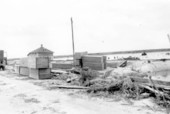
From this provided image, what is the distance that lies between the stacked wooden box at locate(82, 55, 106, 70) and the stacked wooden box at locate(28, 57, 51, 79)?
486 centimetres

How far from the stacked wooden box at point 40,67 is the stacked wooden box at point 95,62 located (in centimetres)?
486

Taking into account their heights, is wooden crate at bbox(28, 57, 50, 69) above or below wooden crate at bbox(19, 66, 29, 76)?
above

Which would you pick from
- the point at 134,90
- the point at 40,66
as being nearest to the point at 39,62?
the point at 40,66

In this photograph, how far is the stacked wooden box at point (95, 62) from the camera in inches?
669

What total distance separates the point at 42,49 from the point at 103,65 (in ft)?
99.1

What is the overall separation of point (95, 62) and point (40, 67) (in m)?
5.87

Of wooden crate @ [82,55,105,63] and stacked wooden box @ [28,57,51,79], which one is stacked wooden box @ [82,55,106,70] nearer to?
wooden crate @ [82,55,105,63]

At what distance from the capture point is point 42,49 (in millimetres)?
44312

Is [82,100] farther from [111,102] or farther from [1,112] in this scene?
[1,112]

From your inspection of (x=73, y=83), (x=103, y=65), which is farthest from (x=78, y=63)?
(x=73, y=83)

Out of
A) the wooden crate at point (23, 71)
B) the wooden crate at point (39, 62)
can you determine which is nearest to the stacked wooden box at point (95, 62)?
the wooden crate at point (39, 62)

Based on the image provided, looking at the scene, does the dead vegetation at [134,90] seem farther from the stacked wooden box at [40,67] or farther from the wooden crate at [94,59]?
the wooden crate at [94,59]

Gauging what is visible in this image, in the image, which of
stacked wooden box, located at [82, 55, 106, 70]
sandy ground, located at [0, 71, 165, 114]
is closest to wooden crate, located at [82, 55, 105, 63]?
stacked wooden box, located at [82, 55, 106, 70]

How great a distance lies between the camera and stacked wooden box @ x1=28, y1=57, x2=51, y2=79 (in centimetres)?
1392
